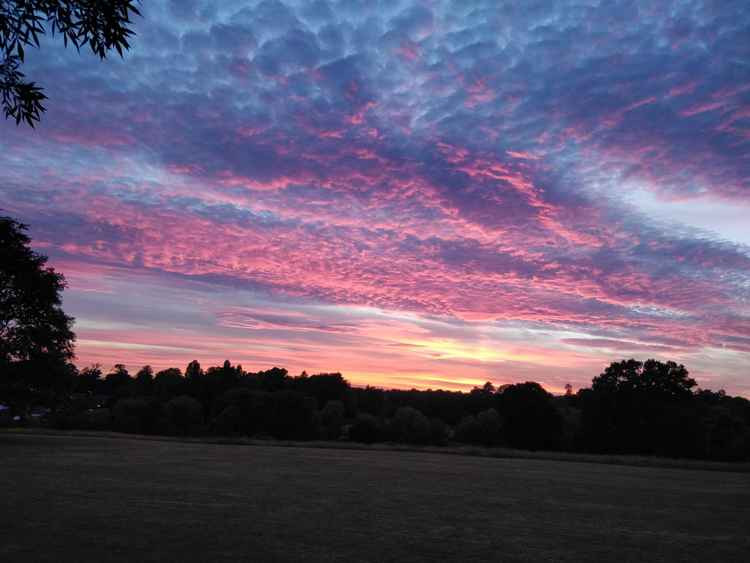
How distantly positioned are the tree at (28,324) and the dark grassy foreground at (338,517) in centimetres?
1544

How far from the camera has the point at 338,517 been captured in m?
10.7

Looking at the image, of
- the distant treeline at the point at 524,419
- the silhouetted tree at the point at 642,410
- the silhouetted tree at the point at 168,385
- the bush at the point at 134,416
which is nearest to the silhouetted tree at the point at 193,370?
the silhouetted tree at the point at 168,385

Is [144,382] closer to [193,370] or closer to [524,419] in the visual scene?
[193,370]

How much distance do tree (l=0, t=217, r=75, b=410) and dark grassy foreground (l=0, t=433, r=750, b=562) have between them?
50.7 ft

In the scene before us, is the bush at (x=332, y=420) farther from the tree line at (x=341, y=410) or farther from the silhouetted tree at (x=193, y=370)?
the silhouetted tree at (x=193, y=370)

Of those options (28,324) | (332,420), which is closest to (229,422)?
(332,420)

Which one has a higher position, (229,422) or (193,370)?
(193,370)

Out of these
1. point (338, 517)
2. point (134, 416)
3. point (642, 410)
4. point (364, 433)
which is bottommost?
point (134, 416)

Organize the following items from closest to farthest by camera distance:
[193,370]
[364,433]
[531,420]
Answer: [531,420] → [364,433] → [193,370]

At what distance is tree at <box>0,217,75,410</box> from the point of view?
32.1 m

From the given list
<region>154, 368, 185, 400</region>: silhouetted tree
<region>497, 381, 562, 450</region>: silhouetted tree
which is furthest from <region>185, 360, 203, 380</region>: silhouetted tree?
<region>497, 381, 562, 450</region>: silhouetted tree

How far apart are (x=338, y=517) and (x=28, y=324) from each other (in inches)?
1152

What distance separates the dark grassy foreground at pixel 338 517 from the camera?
318 inches

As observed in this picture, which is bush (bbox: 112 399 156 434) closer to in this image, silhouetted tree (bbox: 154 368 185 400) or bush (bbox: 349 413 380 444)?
silhouetted tree (bbox: 154 368 185 400)
